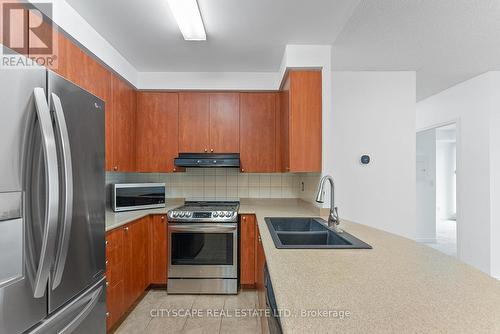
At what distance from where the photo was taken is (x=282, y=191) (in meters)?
3.42

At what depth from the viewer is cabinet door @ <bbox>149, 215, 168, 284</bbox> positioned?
2.78 metres

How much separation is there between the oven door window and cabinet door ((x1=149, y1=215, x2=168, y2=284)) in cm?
13

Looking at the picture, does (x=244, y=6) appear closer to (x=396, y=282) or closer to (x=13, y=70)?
(x=13, y=70)

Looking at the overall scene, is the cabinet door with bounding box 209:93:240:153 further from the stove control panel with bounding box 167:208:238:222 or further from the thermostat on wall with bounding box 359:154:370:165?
the thermostat on wall with bounding box 359:154:370:165

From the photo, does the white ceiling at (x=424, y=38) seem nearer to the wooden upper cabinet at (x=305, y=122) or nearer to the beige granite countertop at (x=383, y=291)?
the wooden upper cabinet at (x=305, y=122)

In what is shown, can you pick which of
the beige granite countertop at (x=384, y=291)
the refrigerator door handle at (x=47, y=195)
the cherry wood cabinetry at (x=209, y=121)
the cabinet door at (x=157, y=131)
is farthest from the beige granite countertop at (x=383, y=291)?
the cabinet door at (x=157, y=131)

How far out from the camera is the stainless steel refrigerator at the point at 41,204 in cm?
88

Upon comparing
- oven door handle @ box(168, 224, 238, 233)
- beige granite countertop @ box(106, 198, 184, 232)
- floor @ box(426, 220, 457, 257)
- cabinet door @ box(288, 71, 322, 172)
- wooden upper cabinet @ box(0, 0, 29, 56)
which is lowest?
floor @ box(426, 220, 457, 257)

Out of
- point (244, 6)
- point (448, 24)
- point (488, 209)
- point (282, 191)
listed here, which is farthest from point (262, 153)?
point (488, 209)

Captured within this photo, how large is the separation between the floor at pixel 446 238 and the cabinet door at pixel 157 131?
4.69 metres

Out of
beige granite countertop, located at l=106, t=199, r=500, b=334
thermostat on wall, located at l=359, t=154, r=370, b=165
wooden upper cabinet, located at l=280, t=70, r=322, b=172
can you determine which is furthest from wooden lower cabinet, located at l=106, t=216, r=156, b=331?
thermostat on wall, located at l=359, t=154, r=370, b=165

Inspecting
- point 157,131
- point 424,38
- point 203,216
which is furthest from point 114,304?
point 424,38

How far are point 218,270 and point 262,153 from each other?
139 cm

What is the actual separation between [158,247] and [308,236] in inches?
67.4
